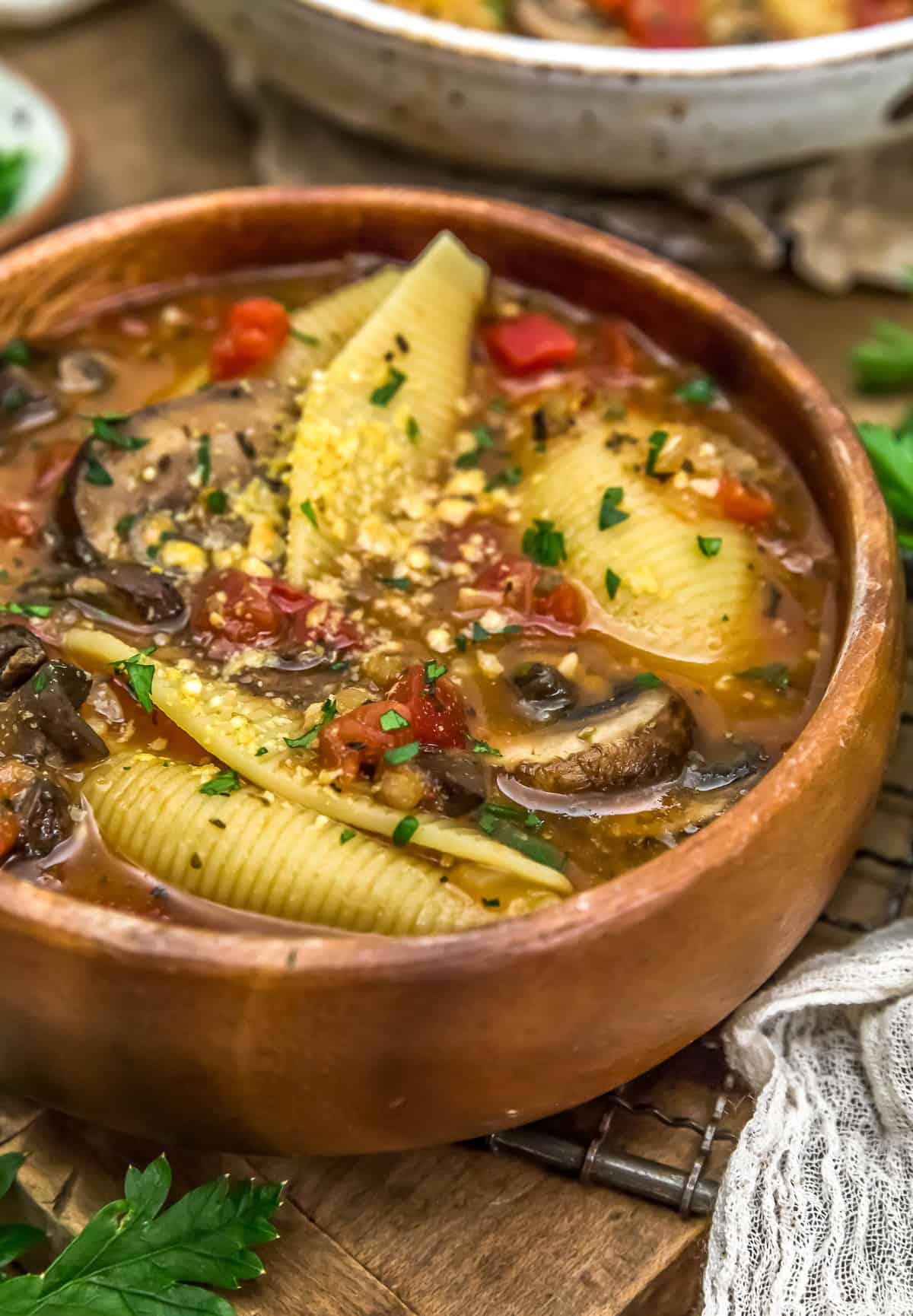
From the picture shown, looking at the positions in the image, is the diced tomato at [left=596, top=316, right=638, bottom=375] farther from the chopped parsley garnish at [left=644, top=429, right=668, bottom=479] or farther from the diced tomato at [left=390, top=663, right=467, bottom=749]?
the diced tomato at [left=390, top=663, right=467, bottom=749]

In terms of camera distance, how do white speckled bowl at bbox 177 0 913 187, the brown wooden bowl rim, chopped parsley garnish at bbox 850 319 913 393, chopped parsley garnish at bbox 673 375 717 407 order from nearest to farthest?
the brown wooden bowl rim
chopped parsley garnish at bbox 673 375 717 407
white speckled bowl at bbox 177 0 913 187
chopped parsley garnish at bbox 850 319 913 393

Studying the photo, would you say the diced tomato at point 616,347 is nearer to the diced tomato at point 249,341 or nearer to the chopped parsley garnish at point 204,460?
the diced tomato at point 249,341

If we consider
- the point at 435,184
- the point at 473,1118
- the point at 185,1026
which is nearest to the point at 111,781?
the point at 185,1026

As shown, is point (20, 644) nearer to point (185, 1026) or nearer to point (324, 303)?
point (185, 1026)

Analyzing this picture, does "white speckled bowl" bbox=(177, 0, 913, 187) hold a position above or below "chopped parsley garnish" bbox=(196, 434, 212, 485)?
above


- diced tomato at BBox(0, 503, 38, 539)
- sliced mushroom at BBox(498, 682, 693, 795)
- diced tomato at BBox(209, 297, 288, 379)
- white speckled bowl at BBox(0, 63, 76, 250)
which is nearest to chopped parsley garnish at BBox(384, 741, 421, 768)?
sliced mushroom at BBox(498, 682, 693, 795)

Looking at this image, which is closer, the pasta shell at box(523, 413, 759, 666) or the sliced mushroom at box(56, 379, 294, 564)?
the pasta shell at box(523, 413, 759, 666)

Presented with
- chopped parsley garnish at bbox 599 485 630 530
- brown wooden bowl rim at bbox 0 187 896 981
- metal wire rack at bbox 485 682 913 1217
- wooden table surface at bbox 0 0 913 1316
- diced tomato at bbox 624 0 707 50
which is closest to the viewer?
brown wooden bowl rim at bbox 0 187 896 981

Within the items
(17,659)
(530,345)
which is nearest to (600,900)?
(17,659)
